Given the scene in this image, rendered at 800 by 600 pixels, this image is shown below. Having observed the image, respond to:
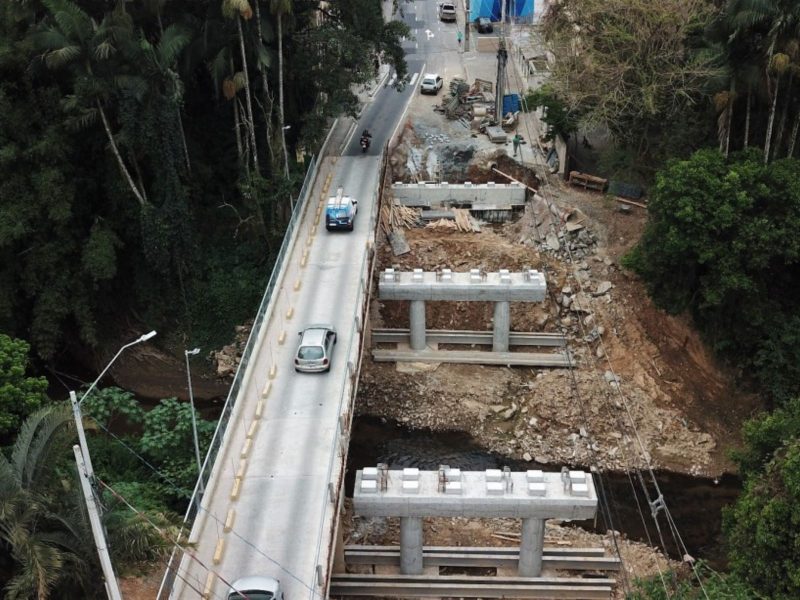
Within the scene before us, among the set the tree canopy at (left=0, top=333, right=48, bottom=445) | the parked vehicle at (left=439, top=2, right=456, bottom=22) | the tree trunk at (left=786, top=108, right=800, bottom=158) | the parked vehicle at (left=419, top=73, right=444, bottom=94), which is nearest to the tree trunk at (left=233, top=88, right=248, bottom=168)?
the tree canopy at (left=0, top=333, right=48, bottom=445)

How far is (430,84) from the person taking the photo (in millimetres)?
64875

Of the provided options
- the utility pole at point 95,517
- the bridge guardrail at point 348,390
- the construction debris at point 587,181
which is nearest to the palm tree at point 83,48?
the bridge guardrail at point 348,390

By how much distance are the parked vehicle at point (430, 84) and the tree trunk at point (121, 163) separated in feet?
94.2

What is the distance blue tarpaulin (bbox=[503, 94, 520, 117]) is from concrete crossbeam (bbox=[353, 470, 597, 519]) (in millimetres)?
38752

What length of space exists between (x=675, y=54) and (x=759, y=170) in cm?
1073

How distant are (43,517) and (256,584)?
6536 mm

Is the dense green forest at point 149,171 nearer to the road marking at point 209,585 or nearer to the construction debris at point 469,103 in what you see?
the road marking at point 209,585

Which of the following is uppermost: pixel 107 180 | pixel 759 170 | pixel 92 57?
pixel 92 57

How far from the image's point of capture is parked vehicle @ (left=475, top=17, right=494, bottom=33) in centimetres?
7469

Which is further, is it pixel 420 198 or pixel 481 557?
pixel 420 198

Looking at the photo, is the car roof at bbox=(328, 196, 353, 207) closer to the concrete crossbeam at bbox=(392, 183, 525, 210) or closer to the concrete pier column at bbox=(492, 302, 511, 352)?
the concrete crossbeam at bbox=(392, 183, 525, 210)

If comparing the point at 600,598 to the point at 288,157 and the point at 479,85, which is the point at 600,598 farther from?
the point at 479,85

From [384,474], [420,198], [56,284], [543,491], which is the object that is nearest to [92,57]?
[56,284]

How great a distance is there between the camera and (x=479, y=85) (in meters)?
65.4
